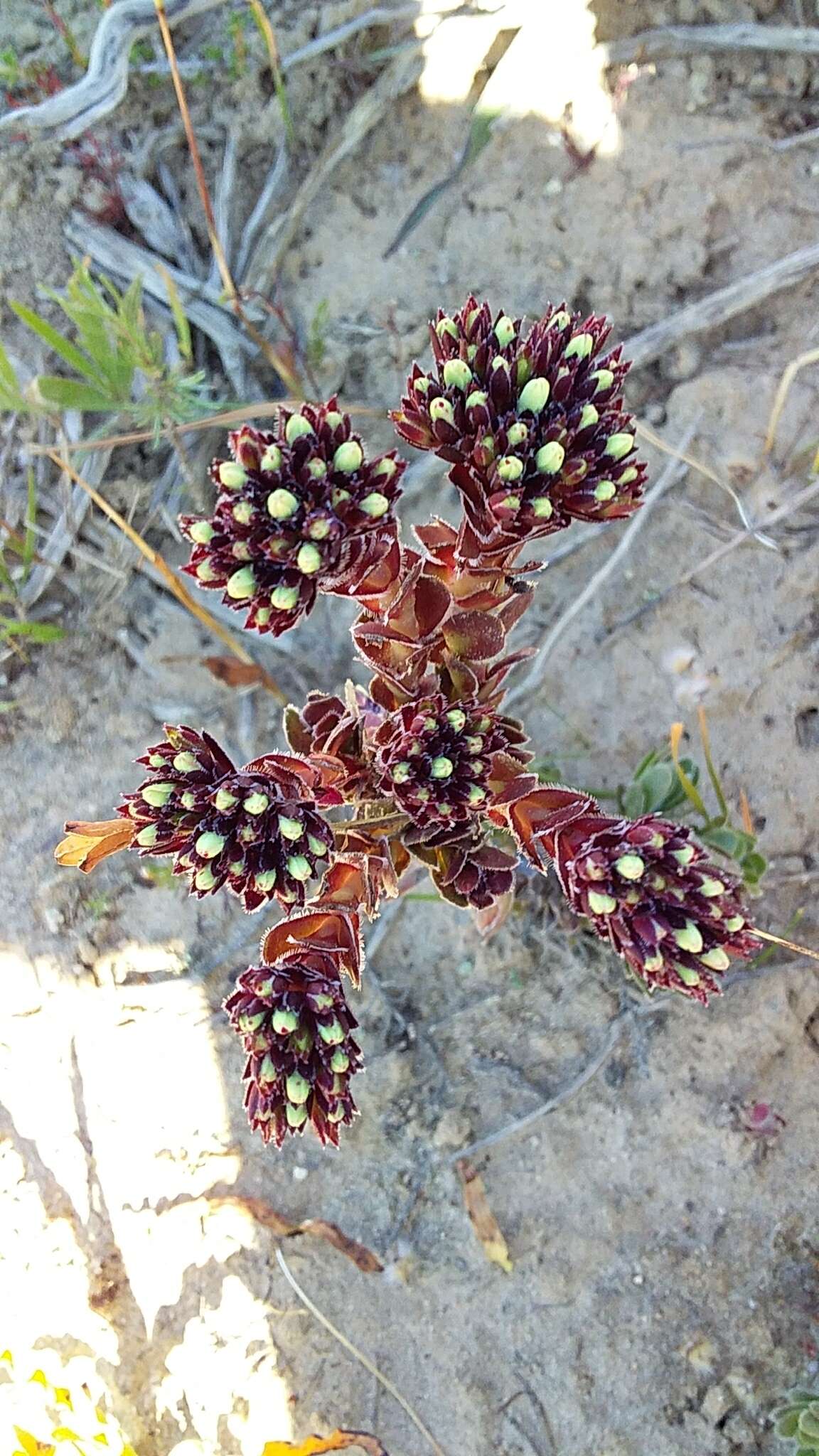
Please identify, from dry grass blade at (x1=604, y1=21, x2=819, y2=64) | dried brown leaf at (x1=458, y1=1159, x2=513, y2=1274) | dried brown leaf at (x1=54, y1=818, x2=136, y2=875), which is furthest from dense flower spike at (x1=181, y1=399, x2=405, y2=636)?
dry grass blade at (x1=604, y1=21, x2=819, y2=64)

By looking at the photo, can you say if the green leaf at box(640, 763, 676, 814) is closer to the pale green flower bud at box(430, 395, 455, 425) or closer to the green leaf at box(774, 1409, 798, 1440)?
the pale green flower bud at box(430, 395, 455, 425)

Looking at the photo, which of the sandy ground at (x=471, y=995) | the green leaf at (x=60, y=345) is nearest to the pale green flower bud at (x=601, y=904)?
the sandy ground at (x=471, y=995)

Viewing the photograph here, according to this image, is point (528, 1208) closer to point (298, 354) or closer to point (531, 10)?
point (298, 354)

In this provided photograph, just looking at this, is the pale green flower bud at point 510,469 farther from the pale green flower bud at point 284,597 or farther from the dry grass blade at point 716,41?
the dry grass blade at point 716,41

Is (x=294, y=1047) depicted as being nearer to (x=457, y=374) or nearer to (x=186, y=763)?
(x=186, y=763)

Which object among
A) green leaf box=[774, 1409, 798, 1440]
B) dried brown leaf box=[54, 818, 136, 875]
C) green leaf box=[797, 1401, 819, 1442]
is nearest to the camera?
dried brown leaf box=[54, 818, 136, 875]

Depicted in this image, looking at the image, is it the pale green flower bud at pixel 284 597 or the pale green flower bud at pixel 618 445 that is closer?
the pale green flower bud at pixel 284 597
